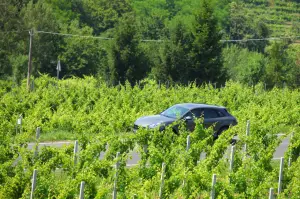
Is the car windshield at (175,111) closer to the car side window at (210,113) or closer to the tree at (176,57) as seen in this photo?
the car side window at (210,113)

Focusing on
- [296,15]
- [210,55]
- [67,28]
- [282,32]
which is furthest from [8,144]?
[296,15]

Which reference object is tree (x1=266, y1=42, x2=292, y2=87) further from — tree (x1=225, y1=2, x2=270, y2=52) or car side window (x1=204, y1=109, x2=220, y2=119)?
car side window (x1=204, y1=109, x2=220, y2=119)

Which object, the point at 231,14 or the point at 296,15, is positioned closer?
the point at 231,14

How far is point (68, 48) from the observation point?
65.5m

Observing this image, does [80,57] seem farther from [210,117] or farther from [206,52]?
[210,117]

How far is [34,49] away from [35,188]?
1894 inches

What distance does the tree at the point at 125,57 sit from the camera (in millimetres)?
57094

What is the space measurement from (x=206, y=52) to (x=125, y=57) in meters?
7.20

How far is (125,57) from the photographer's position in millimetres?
56969

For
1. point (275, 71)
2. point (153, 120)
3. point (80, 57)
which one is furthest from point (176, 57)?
point (153, 120)

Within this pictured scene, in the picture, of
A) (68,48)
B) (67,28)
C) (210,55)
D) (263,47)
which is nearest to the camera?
(210,55)

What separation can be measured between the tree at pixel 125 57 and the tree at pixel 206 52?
16.1ft

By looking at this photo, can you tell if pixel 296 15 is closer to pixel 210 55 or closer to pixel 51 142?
pixel 210 55

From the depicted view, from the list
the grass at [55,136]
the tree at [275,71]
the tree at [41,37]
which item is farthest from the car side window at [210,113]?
the tree at [275,71]
